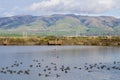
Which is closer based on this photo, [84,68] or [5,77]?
[5,77]

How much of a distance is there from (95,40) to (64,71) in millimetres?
117157

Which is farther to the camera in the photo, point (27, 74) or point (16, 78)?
point (27, 74)

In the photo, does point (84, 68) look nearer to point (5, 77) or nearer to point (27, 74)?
point (27, 74)

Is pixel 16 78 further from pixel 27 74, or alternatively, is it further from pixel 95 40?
pixel 95 40

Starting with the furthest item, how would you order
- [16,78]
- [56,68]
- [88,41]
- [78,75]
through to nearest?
[88,41]
[56,68]
[78,75]
[16,78]

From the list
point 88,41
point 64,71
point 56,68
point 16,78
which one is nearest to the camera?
point 16,78

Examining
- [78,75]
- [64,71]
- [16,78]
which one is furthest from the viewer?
[64,71]

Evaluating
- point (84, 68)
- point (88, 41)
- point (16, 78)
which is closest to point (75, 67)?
point (84, 68)

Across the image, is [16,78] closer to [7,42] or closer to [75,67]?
[75,67]

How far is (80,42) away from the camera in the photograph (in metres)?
187

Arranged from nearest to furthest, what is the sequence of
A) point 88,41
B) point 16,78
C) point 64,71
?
point 16,78
point 64,71
point 88,41

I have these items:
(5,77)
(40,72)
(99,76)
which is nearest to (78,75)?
(99,76)

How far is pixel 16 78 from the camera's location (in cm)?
6191

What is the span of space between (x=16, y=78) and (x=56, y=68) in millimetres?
15965
